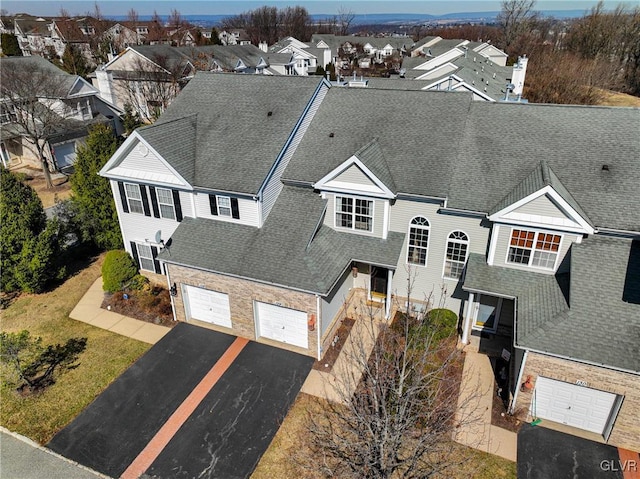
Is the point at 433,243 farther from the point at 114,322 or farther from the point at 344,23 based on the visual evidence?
the point at 344,23

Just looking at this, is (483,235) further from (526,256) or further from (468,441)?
(468,441)

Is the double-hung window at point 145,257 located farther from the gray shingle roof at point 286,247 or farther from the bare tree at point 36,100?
the bare tree at point 36,100

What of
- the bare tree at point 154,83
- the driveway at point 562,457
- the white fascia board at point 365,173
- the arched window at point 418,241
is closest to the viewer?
the driveway at point 562,457

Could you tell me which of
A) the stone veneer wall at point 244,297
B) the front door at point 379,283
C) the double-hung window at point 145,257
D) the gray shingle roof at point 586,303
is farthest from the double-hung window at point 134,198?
the gray shingle roof at point 586,303

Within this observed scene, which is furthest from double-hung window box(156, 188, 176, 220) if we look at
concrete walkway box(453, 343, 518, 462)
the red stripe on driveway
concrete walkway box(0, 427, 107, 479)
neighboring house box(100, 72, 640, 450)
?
concrete walkway box(453, 343, 518, 462)

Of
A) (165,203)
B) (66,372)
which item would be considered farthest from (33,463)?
(165,203)

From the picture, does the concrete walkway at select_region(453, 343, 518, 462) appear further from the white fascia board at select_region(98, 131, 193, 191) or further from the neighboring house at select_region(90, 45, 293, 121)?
the neighboring house at select_region(90, 45, 293, 121)
